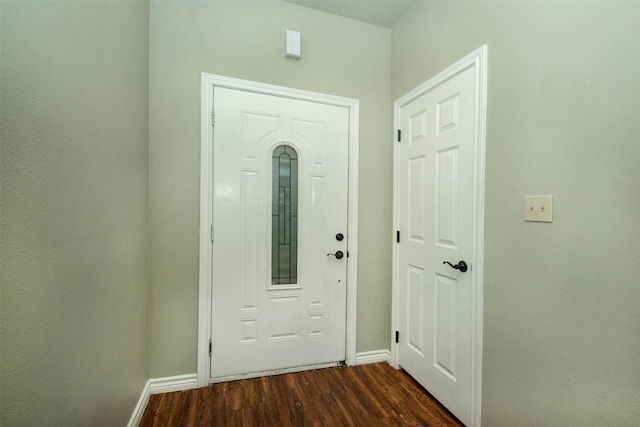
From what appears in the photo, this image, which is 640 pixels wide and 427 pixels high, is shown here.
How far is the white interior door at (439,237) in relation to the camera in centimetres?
154

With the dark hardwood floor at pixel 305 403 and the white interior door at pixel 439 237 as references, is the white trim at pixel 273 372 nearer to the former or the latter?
the dark hardwood floor at pixel 305 403

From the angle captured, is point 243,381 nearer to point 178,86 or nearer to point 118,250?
point 118,250

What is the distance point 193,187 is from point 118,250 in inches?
25.5

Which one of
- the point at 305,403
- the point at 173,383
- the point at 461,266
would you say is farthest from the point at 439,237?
the point at 173,383

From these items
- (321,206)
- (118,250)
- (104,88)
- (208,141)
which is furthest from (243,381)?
(104,88)

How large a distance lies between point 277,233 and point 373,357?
131cm

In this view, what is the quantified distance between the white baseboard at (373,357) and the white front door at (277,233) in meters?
0.16

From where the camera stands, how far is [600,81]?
985mm

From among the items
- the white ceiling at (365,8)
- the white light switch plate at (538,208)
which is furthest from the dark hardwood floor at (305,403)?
the white ceiling at (365,8)

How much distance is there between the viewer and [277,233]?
6.66 feet

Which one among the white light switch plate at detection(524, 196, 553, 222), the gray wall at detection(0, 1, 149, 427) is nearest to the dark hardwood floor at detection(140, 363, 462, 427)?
the gray wall at detection(0, 1, 149, 427)

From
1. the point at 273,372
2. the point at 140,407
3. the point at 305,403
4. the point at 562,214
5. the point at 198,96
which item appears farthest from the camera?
the point at 273,372

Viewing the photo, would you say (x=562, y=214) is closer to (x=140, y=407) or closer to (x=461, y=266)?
(x=461, y=266)

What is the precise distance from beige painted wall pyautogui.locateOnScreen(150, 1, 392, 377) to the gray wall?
264 millimetres
